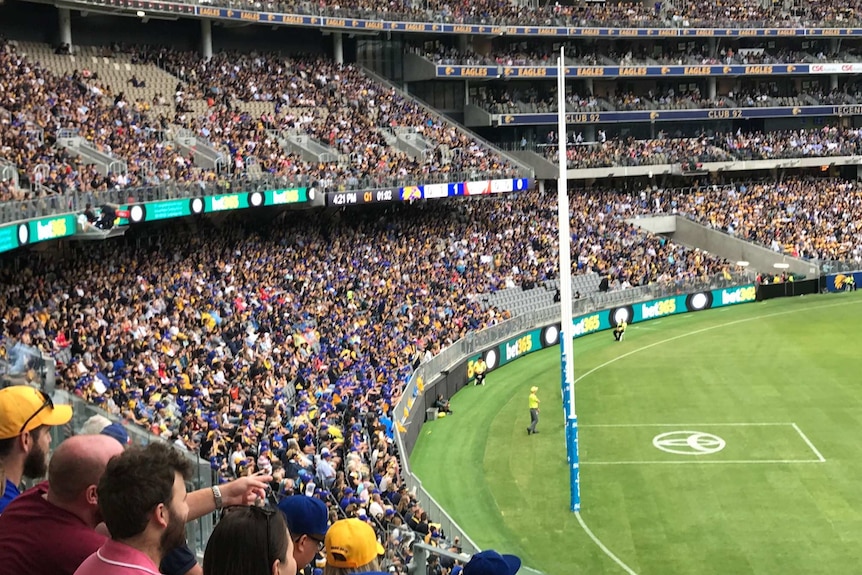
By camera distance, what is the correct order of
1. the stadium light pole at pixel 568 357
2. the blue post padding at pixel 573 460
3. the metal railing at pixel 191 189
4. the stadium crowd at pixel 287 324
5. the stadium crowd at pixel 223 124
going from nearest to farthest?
the stadium crowd at pixel 287 324
the blue post padding at pixel 573 460
the stadium light pole at pixel 568 357
the metal railing at pixel 191 189
the stadium crowd at pixel 223 124

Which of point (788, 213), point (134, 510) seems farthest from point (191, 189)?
point (788, 213)

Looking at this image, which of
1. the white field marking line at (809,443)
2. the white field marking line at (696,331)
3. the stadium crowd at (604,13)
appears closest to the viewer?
the white field marking line at (809,443)

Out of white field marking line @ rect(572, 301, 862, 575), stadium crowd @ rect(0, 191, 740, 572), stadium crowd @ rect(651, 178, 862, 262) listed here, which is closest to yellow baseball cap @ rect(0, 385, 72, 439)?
stadium crowd @ rect(0, 191, 740, 572)

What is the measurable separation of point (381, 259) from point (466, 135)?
52.7ft

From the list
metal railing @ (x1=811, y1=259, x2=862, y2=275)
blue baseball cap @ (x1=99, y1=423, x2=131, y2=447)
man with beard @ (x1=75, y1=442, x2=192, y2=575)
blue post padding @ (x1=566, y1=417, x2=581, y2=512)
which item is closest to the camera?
man with beard @ (x1=75, y1=442, x2=192, y2=575)

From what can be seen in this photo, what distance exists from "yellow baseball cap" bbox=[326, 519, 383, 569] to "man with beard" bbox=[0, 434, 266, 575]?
1237mm

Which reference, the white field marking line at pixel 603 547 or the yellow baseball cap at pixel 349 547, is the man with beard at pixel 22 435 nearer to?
the yellow baseball cap at pixel 349 547

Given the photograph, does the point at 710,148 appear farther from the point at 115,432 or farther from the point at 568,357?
the point at 115,432

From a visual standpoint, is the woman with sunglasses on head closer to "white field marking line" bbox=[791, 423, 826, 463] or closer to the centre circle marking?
the centre circle marking

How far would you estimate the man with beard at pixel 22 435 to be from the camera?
17.8 ft

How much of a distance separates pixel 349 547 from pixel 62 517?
1499 millimetres

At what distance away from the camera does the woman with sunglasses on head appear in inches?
166

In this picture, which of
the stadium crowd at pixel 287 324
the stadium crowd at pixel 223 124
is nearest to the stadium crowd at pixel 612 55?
the stadium crowd at pixel 223 124

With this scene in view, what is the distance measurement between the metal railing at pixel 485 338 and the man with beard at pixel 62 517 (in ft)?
40.3
